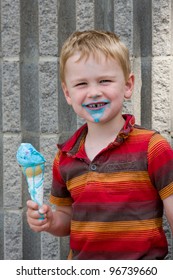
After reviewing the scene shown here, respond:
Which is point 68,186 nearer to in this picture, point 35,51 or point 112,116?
point 112,116

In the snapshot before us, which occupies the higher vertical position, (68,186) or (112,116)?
(112,116)

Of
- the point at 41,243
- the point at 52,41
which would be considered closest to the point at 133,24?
the point at 52,41

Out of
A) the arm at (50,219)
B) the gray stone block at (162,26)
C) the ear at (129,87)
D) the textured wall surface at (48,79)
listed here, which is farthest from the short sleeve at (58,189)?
the gray stone block at (162,26)

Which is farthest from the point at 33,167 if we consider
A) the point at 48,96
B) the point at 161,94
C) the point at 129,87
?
the point at 161,94

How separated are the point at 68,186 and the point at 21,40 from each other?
3.49ft

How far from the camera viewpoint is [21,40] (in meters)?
3.29

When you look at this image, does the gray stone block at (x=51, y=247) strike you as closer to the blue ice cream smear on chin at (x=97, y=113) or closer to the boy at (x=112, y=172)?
the boy at (x=112, y=172)

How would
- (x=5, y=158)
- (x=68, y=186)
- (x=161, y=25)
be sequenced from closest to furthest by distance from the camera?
(x=68, y=186), (x=161, y=25), (x=5, y=158)

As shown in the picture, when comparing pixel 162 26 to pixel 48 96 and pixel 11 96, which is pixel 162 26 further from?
pixel 11 96

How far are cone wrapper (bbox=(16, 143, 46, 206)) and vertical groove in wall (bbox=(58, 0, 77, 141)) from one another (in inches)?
34.9

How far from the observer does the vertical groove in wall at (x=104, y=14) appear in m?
3.19

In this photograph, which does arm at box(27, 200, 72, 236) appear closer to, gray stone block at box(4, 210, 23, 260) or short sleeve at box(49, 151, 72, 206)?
short sleeve at box(49, 151, 72, 206)
